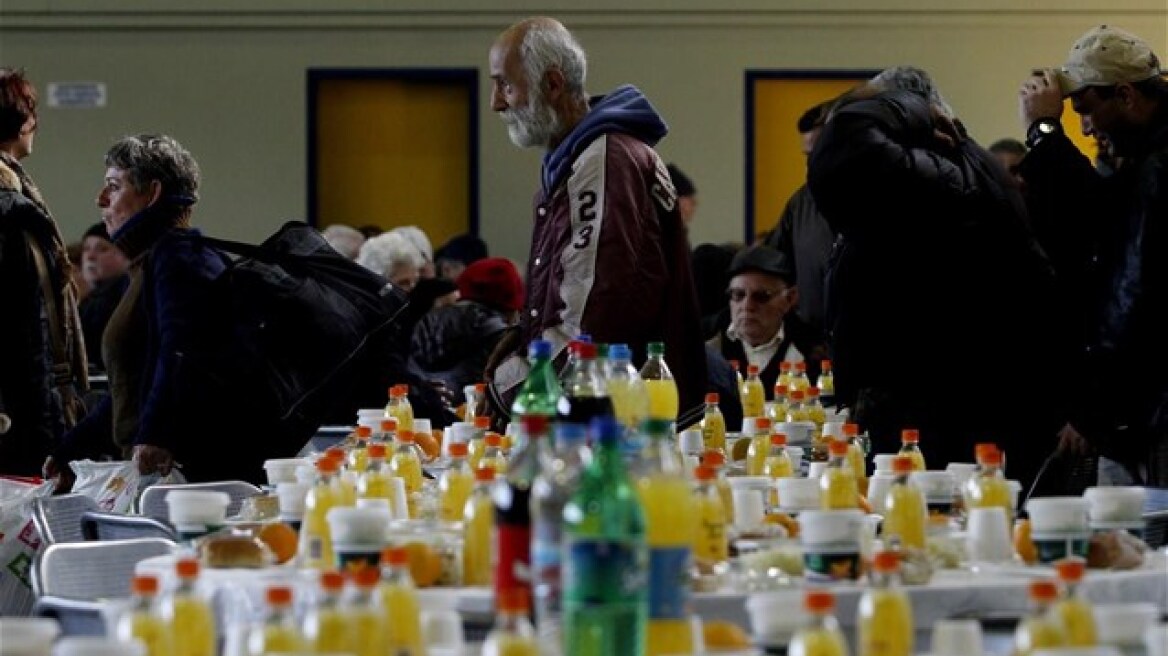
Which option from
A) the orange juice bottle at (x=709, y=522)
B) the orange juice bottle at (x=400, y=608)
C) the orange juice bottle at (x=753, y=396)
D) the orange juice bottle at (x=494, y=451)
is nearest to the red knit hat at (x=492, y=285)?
the orange juice bottle at (x=753, y=396)

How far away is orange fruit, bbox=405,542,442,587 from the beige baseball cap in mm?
3641

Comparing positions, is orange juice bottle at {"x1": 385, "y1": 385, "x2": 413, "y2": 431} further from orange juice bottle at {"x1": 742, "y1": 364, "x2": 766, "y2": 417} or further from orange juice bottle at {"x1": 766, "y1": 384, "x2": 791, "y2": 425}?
orange juice bottle at {"x1": 742, "y1": 364, "x2": 766, "y2": 417}

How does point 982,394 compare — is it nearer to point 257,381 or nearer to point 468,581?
point 257,381

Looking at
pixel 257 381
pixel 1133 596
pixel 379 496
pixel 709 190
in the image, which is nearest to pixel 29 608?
pixel 257 381

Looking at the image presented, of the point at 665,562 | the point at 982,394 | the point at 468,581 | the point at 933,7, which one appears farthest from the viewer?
the point at 933,7

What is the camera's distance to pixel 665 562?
4.23 m

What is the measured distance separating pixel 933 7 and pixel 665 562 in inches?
504

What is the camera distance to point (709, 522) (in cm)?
526

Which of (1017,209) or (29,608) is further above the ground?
(1017,209)

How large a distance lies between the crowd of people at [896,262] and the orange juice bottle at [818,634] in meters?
3.38

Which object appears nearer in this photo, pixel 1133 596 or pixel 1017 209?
pixel 1133 596

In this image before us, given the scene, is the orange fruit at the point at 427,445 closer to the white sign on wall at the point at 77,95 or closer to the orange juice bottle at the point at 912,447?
the orange juice bottle at the point at 912,447

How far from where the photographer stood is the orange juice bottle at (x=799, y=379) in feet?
31.1

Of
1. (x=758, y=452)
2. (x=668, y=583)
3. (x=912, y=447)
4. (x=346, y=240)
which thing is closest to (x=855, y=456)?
(x=912, y=447)
